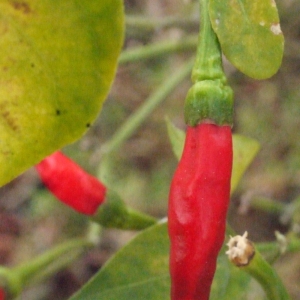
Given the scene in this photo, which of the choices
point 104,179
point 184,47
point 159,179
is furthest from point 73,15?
point 159,179

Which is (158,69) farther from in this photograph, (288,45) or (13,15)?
(13,15)

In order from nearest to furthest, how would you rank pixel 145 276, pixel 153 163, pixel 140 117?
pixel 145 276
pixel 140 117
pixel 153 163

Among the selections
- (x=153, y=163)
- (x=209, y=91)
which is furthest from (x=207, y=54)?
(x=153, y=163)

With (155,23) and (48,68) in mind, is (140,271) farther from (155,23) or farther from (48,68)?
(155,23)

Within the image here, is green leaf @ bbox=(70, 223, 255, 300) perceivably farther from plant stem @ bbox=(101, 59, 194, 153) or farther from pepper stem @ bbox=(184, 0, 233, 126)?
plant stem @ bbox=(101, 59, 194, 153)

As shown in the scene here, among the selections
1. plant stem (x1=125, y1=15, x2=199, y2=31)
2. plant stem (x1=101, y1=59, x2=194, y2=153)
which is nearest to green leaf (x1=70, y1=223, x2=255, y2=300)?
plant stem (x1=101, y1=59, x2=194, y2=153)

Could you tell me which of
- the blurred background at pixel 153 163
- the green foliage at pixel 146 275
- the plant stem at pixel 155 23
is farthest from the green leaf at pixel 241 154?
the blurred background at pixel 153 163

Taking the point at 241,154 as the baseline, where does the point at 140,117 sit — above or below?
below
